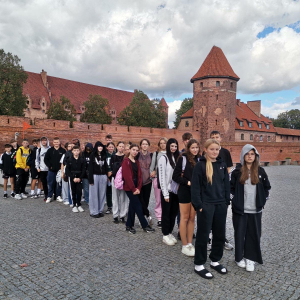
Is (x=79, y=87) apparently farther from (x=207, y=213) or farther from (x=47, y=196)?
(x=207, y=213)

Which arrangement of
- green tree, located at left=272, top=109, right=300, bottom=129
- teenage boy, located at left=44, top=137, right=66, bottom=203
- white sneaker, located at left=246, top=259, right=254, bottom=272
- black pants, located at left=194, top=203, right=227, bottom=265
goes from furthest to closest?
green tree, located at left=272, top=109, right=300, bottom=129 → teenage boy, located at left=44, top=137, right=66, bottom=203 → white sneaker, located at left=246, top=259, right=254, bottom=272 → black pants, located at left=194, top=203, right=227, bottom=265

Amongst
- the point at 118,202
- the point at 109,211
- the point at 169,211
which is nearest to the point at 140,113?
the point at 109,211

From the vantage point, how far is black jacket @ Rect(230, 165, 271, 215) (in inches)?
143

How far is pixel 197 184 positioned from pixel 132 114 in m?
35.1

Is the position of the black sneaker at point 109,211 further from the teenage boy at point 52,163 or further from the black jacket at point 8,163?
the black jacket at point 8,163

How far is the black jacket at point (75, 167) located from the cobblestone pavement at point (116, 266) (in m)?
1.31

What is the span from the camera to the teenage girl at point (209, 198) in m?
3.45

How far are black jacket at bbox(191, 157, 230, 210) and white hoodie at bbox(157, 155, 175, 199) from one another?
40.4 inches

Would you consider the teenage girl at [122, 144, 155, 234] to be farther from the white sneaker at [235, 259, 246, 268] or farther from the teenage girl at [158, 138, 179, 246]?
the white sneaker at [235, 259, 246, 268]

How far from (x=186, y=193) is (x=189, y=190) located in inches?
2.6

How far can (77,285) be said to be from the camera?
3.18 m

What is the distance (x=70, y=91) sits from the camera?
166ft

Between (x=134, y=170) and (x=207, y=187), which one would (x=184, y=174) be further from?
(x=134, y=170)

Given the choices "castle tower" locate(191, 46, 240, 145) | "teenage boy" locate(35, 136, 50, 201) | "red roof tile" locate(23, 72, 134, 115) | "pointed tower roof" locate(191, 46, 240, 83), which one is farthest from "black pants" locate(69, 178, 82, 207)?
"red roof tile" locate(23, 72, 134, 115)
